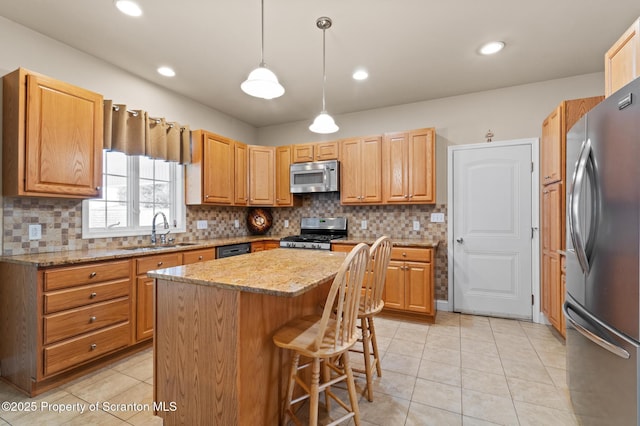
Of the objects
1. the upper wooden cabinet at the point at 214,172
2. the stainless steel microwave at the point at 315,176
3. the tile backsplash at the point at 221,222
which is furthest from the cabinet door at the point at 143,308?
the stainless steel microwave at the point at 315,176

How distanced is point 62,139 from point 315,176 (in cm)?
265

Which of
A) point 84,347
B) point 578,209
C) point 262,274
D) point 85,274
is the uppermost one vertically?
point 578,209

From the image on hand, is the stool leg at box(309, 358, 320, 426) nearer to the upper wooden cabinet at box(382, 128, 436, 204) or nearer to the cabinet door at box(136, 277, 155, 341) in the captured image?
the cabinet door at box(136, 277, 155, 341)

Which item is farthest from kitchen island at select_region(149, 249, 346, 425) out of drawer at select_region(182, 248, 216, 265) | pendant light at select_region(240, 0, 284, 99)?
drawer at select_region(182, 248, 216, 265)

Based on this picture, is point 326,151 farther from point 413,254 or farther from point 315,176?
point 413,254

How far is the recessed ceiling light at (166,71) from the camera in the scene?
3014 millimetres

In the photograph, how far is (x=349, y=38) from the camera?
249cm

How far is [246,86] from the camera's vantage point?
1837 mm

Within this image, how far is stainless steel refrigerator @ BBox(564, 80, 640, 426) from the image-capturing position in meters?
1.11

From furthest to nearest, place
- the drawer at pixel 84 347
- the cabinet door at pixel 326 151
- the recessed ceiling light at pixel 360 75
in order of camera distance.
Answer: the cabinet door at pixel 326 151 → the recessed ceiling light at pixel 360 75 → the drawer at pixel 84 347

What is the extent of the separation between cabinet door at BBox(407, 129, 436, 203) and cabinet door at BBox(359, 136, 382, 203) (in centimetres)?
38

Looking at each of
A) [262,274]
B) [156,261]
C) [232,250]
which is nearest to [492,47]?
[262,274]

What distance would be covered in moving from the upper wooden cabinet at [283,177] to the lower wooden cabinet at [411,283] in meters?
1.79

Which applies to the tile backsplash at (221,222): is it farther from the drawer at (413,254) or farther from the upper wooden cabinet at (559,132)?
the upper wooden cabinet at (559,132)
